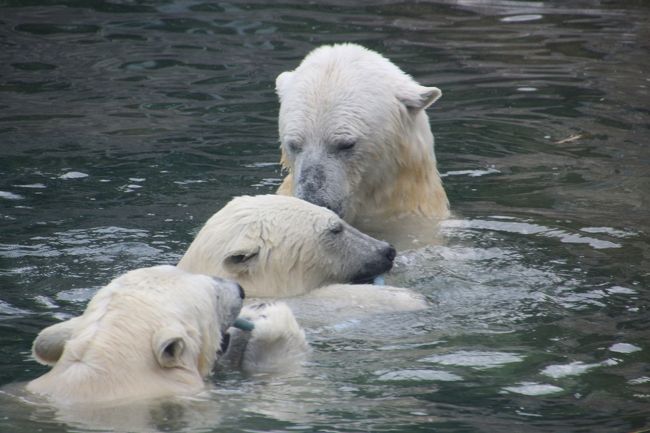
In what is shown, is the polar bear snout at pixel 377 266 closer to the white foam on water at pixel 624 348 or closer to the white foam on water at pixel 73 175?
the white foam on water at pixel 624 348

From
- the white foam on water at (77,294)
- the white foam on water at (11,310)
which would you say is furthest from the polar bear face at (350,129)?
the white foam on water at (11,310)

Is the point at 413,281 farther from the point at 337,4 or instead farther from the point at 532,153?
the point at 337,4

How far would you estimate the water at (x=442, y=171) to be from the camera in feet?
14.6

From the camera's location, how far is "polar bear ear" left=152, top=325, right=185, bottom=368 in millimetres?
4129

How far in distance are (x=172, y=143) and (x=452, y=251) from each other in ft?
10.0

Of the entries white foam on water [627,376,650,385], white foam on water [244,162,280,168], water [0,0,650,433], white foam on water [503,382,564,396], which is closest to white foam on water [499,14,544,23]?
water [0,0,650,433]

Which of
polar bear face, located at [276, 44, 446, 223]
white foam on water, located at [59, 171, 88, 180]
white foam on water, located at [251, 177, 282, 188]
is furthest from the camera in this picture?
white foam on water, located at [59, 171, 88, 180]

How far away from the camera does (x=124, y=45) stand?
37.1ft

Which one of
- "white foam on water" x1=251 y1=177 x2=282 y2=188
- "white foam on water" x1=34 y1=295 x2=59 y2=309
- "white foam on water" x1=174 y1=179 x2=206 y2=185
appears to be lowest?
"white foam on water" x1=34 y1=295 x2=59 y2=309

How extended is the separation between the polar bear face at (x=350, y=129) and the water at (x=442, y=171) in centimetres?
54

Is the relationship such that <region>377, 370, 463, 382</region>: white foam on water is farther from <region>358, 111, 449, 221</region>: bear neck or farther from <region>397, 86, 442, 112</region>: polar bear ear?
<region>397, 86, 442, 112</region>: polar bear ear

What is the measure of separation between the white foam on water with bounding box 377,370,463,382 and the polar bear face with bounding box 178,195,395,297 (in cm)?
91

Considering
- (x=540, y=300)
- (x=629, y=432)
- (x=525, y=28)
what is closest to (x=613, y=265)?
(x=540, y=300)

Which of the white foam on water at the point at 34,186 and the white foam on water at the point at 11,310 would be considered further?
the white foam on water at the point at 34,186
